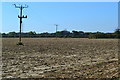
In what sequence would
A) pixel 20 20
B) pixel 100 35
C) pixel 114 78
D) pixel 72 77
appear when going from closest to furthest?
pixel 114 78, pixel 72 77, pixel 20 20, pixel 100 35

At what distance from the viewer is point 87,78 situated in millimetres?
7676

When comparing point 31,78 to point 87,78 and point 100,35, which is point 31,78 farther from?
point 100,35

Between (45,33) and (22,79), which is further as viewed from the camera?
(45,33)

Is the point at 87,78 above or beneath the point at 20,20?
beneath

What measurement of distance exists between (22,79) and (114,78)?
3023 mm

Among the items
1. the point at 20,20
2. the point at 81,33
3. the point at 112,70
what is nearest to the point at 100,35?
the point at 81,33

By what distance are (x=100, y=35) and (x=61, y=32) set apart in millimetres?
36657

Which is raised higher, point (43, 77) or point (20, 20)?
point (20, 20)

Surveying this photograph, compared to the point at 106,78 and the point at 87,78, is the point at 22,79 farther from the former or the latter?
the point at 106,78

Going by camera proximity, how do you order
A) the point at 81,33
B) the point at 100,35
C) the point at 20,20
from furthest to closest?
1. the point at 81,33
2. the point at 100,35
3. the point at 20,20

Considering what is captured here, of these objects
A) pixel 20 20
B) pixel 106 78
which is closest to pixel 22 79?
pixel 106 78

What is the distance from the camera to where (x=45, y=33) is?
162 m

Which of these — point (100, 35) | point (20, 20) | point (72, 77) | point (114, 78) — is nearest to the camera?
point (114, 78)

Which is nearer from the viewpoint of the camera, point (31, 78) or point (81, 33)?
point (31, 78)
